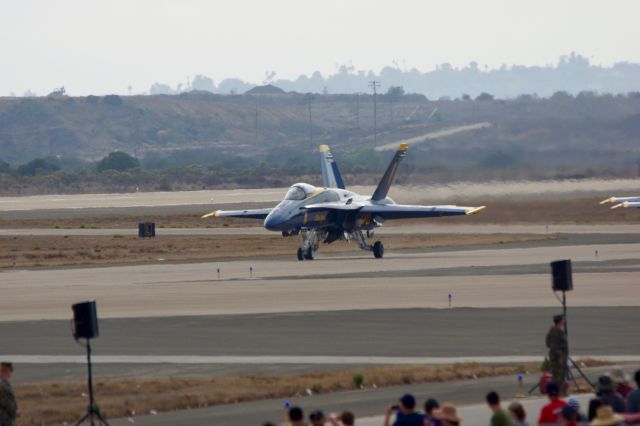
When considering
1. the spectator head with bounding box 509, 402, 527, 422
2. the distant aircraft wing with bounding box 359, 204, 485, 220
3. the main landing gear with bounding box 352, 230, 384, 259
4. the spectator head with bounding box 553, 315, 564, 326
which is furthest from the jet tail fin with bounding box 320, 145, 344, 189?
the spectator head with bounding box 509, 402, 527, 422

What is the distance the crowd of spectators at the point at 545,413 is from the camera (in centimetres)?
1501

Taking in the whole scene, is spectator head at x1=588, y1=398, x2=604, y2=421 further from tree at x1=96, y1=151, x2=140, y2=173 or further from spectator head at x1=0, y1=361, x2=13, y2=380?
tree at x1=96, y1=151, x2=140, y2=173

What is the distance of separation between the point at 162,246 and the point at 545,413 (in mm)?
57687

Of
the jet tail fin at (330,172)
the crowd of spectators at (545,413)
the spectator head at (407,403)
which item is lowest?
the crowd of spectators at (545,413)

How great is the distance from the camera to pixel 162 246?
A: 241 feet

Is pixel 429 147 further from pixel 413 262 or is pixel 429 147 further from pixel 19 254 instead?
pixel 19 254

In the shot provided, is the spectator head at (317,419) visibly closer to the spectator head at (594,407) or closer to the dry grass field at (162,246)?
the spectator head at (594,407)

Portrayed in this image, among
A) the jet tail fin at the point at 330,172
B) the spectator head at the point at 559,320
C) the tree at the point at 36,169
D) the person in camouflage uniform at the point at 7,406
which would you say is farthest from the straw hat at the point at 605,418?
the tree at the point at 36,169

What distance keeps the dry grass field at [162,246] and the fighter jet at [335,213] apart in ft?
14.3

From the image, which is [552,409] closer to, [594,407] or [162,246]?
[594,407]

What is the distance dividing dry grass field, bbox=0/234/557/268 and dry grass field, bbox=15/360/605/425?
3780 centimetres

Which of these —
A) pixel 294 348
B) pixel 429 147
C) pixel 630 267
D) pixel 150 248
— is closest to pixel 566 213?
pixel 429 147

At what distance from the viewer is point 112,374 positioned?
2764 centimetres

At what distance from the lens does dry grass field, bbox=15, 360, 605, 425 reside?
23312 mm
